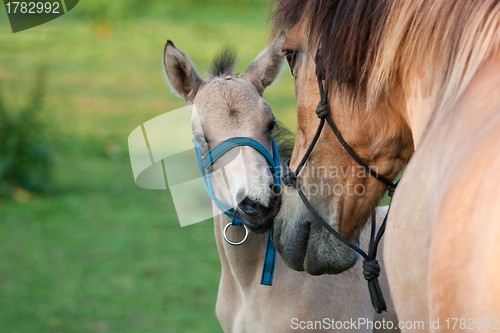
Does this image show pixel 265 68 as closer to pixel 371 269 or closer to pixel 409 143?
pixel 409 143

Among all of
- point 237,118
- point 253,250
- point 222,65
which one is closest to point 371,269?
point 253,250

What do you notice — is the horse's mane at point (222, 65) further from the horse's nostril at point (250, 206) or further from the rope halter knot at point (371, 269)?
the rope halter knot at point (371, 269)

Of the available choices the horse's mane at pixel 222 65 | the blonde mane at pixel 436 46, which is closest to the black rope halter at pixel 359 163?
the blonde mane at pixel 436 46

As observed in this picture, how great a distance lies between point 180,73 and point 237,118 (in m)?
0.46

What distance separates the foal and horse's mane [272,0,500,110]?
2.05ft

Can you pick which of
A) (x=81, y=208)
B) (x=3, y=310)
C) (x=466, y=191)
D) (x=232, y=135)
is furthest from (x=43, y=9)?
(x=466, y=191)

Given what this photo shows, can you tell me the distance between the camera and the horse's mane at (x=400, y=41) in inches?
39.6

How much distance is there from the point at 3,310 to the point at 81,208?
280cm

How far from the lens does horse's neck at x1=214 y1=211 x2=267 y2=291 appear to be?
2.09m

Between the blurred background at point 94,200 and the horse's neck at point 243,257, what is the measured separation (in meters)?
0.81

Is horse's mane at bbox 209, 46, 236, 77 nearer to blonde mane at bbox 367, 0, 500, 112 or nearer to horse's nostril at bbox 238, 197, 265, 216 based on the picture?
horse's nostril at bbox 238, 197, 265, 216

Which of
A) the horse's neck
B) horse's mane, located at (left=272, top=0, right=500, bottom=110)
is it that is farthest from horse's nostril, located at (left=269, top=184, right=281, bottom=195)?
horse's mane, located at (left=272, top=0, right=500, bottom=110)

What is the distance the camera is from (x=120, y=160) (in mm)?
9195

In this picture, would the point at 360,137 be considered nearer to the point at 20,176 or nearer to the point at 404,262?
the point at 404,262
